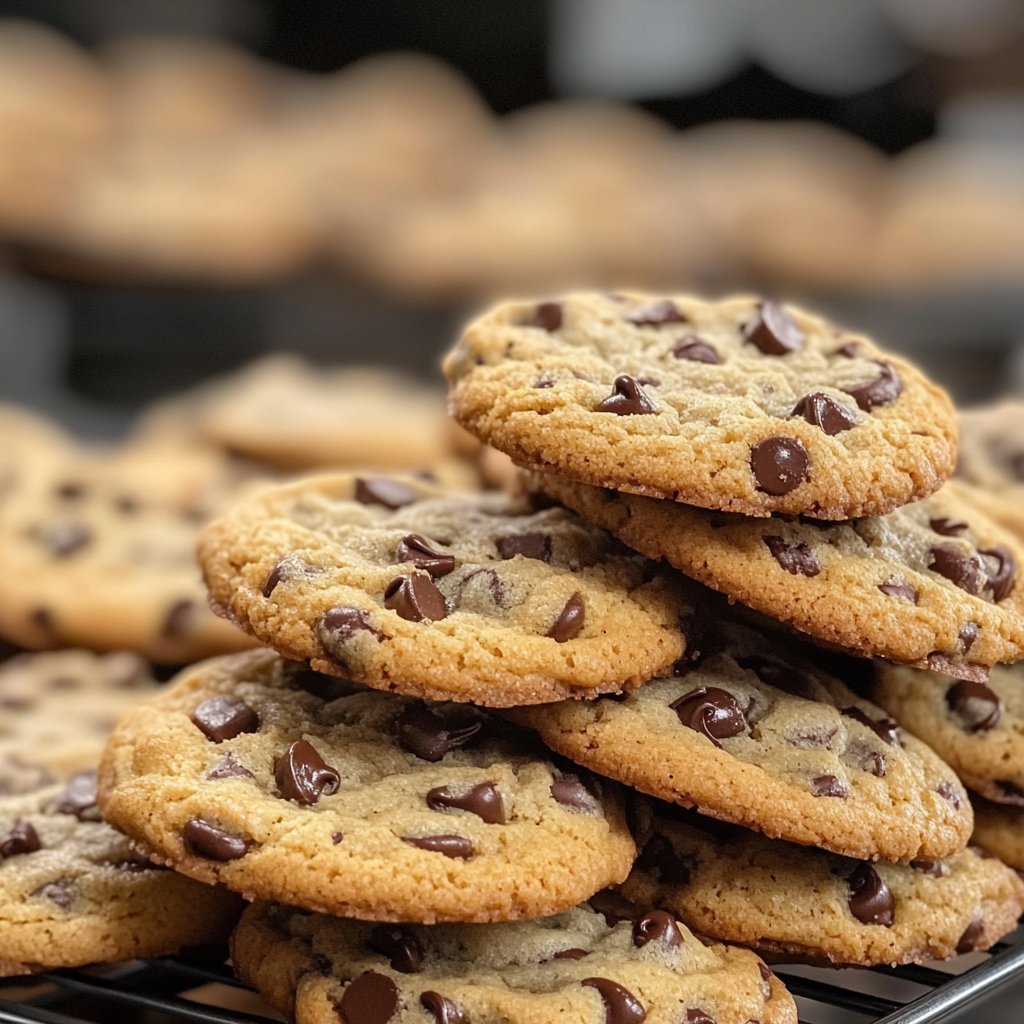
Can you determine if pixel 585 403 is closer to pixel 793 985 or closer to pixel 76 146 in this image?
pixel 793 985

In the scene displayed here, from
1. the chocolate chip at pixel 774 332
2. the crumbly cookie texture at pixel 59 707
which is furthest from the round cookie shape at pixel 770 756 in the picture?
the crumbly cookie texture at pixel 59 707

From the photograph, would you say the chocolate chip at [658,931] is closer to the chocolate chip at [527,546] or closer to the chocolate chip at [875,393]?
the chocolate chip at [527,546]

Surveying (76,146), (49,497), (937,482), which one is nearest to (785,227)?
(76,146)

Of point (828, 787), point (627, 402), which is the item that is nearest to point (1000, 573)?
point (828, 787)

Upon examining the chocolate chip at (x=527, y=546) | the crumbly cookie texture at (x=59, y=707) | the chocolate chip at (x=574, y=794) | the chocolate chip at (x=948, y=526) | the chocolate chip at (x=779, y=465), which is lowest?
the crumbly cookie texture at (x=59, y=707)

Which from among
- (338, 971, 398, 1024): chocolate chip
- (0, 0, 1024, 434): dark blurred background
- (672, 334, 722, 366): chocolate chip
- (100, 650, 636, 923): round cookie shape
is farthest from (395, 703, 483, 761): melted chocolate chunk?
(0, 0, 1024, 434): dark blurred background

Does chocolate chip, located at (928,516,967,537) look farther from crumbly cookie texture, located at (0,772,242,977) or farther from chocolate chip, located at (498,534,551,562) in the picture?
crumbly cookie texture, located at (0,772,242,977)
